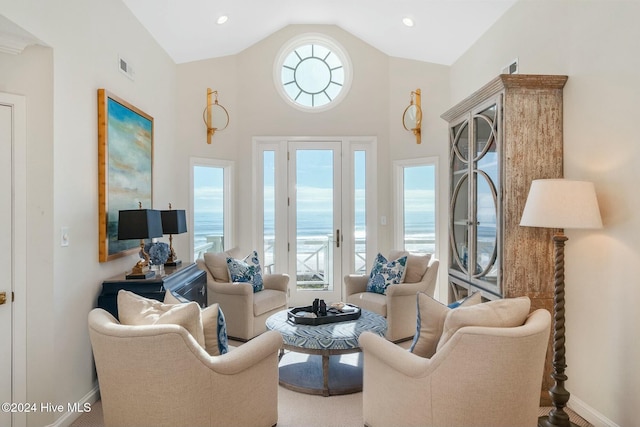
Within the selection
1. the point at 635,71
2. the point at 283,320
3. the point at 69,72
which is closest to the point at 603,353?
the point at 635,71

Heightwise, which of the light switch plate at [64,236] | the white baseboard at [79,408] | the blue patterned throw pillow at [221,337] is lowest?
the white baseboard at [79,408]

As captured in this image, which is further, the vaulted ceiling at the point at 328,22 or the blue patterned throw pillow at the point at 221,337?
the vaulted ceiling at the point at 328,22

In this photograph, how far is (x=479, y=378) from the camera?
186 cm

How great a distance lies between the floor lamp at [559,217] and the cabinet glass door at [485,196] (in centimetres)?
50

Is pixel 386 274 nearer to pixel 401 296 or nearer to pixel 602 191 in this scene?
pixel 401 296

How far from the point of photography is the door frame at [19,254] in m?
2.39

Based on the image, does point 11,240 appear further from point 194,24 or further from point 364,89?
point 364,89

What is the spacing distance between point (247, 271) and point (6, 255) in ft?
7.40

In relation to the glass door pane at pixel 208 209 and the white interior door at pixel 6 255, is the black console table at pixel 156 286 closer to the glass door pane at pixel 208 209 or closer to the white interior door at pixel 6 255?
the white interior door at pixel 6 255

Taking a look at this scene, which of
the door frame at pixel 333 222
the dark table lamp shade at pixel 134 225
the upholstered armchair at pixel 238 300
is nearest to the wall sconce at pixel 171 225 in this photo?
the upholstered armchair at pixel 238 300

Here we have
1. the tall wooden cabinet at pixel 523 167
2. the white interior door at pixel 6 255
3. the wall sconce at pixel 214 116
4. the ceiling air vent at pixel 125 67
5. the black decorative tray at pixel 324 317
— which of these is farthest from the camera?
the wall sconce at pixel 214 116

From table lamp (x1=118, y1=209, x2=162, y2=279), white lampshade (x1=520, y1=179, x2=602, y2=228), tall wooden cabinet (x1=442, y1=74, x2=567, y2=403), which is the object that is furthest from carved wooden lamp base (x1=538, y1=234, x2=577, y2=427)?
table lamp (x1=118, y1=209, x2=162, y2=279)

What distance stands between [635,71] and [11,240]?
11.9ft

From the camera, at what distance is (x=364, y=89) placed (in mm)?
5406
